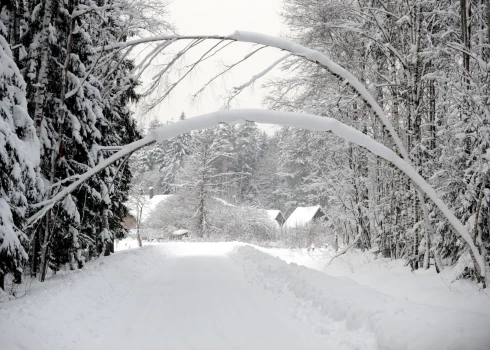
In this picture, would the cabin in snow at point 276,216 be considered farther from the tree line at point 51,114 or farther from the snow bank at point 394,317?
the snow bank at point 394,317

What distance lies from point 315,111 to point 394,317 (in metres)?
6.09

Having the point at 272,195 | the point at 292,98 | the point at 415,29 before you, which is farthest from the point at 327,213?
the point at 272,195

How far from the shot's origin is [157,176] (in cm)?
6019

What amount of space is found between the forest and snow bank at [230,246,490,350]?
1496mm

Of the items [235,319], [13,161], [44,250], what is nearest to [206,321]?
[235,319]

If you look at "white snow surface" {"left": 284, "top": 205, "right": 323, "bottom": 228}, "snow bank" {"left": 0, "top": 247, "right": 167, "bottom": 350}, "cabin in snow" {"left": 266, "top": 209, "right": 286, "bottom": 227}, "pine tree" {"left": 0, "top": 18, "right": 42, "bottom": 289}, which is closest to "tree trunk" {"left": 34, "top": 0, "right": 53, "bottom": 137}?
"pine tree" {"left": 0, "top": 18, "right": 42, "bottom": 289}

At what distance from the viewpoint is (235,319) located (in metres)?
6.00

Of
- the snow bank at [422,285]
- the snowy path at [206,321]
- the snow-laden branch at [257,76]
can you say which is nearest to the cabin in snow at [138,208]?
the snowy path at [206,321]

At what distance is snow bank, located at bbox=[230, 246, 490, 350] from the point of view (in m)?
3.33

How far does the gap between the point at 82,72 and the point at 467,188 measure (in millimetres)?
10440

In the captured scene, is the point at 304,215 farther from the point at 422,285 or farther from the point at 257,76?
the point at 257,76

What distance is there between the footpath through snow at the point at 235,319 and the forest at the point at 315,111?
139cm

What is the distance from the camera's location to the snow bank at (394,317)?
333 centimetres

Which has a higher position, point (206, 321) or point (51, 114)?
point (51, 114)
